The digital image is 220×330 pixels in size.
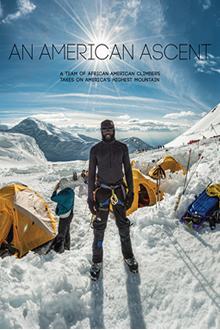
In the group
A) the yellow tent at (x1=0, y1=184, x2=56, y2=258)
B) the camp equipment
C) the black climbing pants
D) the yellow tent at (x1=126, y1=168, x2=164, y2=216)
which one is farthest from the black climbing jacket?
the yellow tent at (x1=126, y1=168, x2=164, y2=216)

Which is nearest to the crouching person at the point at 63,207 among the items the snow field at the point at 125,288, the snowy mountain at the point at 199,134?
the snow field at the point at 125,288

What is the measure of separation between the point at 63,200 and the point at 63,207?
0.27m

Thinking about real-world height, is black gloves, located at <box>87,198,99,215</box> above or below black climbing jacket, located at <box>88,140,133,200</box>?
below

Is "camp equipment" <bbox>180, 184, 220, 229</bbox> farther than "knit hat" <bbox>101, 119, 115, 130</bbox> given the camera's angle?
Yes

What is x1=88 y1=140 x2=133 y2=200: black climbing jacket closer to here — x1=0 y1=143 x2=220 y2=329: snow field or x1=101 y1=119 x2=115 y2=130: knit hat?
x1=101 y1=119 x2=115 y2=130: knit hat

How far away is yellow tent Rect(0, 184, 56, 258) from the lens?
5.50 metres

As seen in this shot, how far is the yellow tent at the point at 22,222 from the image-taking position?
5.50 m

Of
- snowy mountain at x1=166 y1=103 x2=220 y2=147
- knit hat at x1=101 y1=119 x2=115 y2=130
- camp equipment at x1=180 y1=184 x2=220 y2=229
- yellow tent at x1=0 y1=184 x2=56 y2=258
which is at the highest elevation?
snowy mountain at x1=166 y1=103 x2=220 y2=147

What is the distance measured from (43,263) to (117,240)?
6.65 ft

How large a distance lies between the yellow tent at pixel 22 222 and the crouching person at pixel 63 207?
2.84ft

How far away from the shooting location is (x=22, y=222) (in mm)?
5586

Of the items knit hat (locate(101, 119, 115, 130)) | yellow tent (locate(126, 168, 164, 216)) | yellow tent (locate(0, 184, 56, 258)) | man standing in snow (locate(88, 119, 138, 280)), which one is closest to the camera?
knit hat (locate(101, 119, 115, 130))

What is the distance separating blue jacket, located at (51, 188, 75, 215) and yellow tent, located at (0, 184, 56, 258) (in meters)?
1.33

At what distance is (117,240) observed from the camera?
15.7 ft
